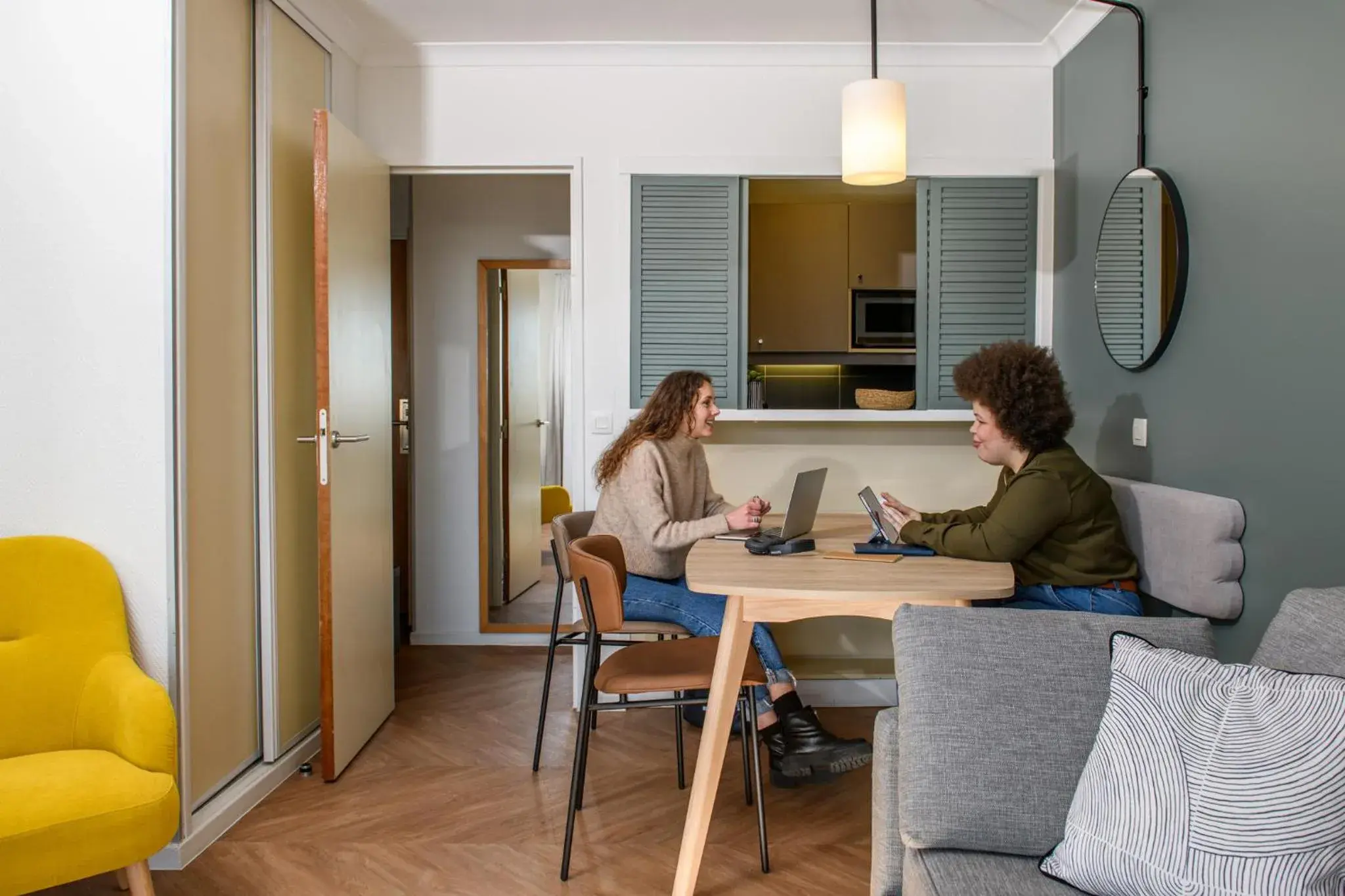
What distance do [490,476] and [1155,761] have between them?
4180 mm

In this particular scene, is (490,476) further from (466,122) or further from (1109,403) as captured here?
(1109,403)

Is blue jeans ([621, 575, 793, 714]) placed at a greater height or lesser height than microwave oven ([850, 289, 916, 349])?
lesser

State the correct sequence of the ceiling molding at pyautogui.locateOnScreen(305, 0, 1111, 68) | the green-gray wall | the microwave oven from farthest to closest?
the microwave oven < the ceiling molding at pyautogui.locateOnScreen(305, 0, 1111, 68) < the green-gray wall

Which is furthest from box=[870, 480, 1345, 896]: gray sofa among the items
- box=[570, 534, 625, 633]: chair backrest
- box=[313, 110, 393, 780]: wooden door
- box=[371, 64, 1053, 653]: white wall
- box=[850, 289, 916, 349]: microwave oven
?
box=[850, 289, 916, 349]: microwave oven

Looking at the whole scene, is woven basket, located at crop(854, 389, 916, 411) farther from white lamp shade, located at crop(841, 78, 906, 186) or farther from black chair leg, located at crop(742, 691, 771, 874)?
black chair leg, located at crop(742, 691, 771, 874)

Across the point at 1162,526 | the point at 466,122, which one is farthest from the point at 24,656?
the point at 1162,526

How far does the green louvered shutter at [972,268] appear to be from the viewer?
381cm

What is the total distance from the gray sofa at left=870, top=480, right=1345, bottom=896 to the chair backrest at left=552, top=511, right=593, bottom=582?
5.10 feet

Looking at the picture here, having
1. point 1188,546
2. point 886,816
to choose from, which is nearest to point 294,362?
point 886,816

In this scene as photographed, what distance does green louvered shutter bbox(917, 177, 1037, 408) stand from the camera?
3.81 m

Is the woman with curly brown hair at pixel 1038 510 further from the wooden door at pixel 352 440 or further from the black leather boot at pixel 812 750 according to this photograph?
the wooden door at pixel 352 440

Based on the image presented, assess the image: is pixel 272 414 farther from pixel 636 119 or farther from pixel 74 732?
pixel 636 119

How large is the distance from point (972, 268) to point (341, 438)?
7.69 feet

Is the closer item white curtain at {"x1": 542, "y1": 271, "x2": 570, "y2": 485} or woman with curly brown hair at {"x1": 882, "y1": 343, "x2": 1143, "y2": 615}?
woman with curly brown hair at {"x1": 882, "y1": 343, "x2": 1143, "y2": 615}
